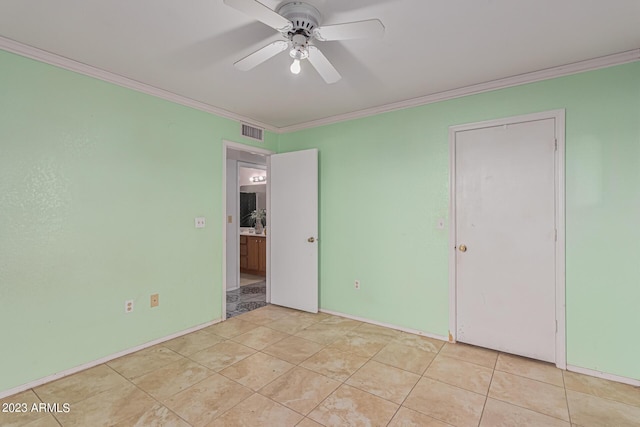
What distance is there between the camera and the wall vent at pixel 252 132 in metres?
3.77

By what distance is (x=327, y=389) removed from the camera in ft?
7.13

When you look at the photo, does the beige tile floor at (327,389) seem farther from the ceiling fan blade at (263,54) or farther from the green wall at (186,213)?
the ceiling fan blade at (263,54)

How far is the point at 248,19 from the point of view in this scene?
6.03 ft

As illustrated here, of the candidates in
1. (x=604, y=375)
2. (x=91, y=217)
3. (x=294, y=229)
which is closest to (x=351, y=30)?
(x=91, y=217)

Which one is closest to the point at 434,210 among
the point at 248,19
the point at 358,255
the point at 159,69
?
the point at 358,255

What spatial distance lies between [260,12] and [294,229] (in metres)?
2.73

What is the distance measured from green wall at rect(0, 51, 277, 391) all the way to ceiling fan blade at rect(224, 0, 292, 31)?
6.02 ft

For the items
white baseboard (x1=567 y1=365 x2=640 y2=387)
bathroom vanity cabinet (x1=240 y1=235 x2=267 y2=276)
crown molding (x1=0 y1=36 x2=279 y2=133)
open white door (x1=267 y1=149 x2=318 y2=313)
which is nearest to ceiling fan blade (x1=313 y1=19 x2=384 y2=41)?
crown molding (x1=0 y1=36 x2=279 y2=133)

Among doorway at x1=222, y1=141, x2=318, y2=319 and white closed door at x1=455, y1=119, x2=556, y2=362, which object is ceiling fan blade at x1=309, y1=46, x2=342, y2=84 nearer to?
white closed door at x1=455, y1=119, x2=556, y2=362

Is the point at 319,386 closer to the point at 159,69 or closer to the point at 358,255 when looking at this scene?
the point at 358,255

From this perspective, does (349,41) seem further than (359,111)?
No

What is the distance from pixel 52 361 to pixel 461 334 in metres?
3.44

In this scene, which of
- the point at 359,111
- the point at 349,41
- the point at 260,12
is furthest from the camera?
the point at 359,111

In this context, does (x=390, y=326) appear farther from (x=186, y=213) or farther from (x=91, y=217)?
(x=91, y=217)
